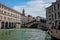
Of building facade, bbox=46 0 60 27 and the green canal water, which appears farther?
building facade, bbox=46 0 60 27

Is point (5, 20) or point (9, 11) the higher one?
point (9, 11)

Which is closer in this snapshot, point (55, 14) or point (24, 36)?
point (24, 36)

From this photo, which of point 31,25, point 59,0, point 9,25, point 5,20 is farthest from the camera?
point 31,25

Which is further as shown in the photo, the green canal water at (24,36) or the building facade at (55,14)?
the building facade at (55,14)

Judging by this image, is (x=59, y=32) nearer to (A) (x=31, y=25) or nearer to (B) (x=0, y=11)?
(B) (x=0, y=11)

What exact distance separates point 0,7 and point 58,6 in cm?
2477

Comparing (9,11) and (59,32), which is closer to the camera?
(59,32)

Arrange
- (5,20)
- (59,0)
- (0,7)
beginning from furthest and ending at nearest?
(5,20) → (0,7) → (59,0)

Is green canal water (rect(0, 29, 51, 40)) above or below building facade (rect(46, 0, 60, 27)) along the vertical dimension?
below

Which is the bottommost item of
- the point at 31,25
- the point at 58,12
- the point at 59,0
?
the point at 31,25

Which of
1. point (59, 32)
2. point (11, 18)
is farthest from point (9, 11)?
point (59, 32)

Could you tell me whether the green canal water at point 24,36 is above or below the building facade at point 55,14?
below

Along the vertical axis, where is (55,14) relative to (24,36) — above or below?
above

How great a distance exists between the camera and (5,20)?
5384 cm
